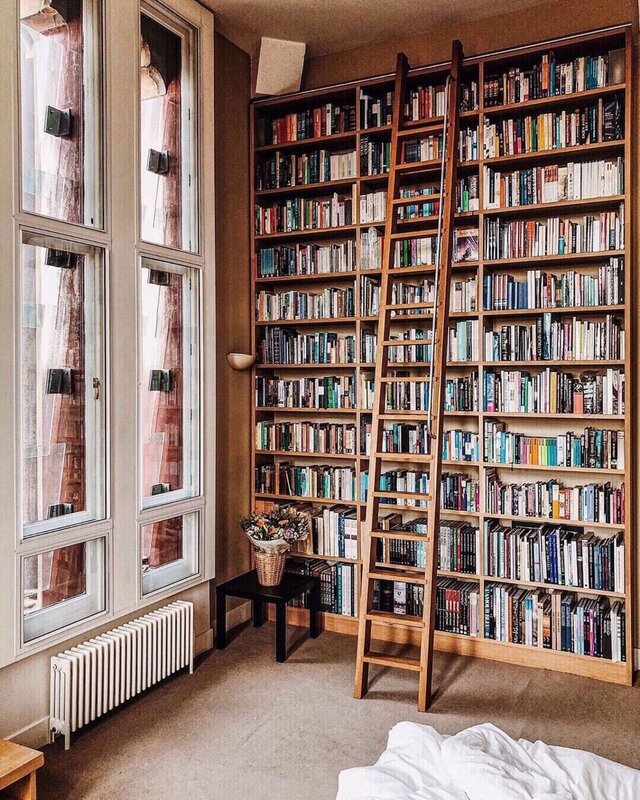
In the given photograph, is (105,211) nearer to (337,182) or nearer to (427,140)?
(337,182)

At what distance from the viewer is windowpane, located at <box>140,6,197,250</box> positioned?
343 centimetres

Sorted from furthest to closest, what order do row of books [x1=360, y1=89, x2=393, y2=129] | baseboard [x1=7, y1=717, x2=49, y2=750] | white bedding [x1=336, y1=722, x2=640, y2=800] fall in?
row of books [x1=360, y1=89, x2=393, y2=129]
baseboard [x1=7, y1=717, x2=49, y2=750]
white bedding [x1=336, y1=722, x2=640, y2=800]

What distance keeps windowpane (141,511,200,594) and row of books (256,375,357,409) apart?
2.94 feet

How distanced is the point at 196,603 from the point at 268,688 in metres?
→ 0.67

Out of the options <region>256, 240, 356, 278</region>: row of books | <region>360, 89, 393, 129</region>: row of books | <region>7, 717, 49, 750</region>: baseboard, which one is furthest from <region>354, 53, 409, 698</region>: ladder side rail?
<region>7, 717, 49, 750</region>: baseboard

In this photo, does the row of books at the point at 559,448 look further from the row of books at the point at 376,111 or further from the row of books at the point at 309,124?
the row of books at the point at 309,124

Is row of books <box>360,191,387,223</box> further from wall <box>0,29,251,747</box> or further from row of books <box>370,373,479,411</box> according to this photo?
row of books <box>370,373,479,411</box>

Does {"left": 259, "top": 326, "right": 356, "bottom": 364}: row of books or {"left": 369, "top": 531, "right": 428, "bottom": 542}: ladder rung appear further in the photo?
{"left": 259, "top": 326, "right": 356, "bottom": 364}: row of books

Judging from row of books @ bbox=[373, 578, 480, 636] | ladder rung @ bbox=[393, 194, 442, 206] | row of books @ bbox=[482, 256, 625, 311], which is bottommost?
row of books @ bbox=[373, 578, 480, 636]

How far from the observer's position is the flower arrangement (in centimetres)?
383

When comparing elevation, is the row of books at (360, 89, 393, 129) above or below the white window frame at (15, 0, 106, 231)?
above

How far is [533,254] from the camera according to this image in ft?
11.8

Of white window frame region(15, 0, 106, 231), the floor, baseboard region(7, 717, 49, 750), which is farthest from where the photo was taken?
white window frame region(15, 0, 106, 231)

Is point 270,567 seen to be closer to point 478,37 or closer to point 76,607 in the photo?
A: point 76,607
